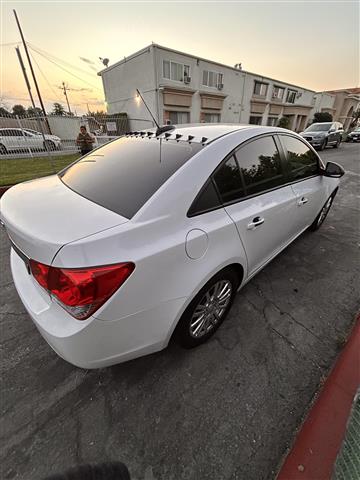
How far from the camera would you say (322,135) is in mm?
13148

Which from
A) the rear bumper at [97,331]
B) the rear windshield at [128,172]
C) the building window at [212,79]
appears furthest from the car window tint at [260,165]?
the building window at [212,79]

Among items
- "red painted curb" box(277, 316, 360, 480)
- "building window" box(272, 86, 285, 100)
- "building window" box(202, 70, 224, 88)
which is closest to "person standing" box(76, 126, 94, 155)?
"red painted curb" box(277, 316, 360, 480)

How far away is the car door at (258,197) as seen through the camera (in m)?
1.75

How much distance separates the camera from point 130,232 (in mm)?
1199

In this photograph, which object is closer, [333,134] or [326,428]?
[326,428]

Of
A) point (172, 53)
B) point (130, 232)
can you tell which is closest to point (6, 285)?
point (130, 232)

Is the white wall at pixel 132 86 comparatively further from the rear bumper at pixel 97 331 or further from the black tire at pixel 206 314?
the rear bumper at pixel 97 331

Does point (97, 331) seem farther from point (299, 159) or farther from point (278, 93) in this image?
point (278, 93)

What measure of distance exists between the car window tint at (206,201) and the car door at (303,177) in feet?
4.34

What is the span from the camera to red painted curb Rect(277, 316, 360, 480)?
1.22 m

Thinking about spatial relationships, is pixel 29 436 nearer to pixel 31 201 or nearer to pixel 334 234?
pixel 31 201

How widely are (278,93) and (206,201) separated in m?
33.4

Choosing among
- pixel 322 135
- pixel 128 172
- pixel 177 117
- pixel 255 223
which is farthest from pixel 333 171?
pixel 177 117

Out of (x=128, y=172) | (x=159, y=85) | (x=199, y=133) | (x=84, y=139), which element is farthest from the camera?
(x=159, y=85)
